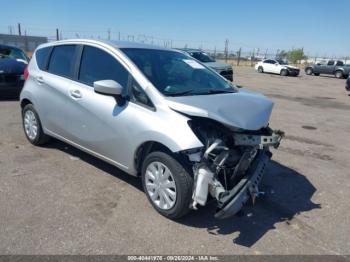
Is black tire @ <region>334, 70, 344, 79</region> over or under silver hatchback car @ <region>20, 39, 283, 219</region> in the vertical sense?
under

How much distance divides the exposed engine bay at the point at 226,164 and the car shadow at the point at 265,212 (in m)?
0.33

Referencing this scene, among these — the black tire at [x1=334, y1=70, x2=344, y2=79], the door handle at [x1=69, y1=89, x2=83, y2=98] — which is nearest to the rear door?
the door handle at [x1=69, y1=89, x2=83, y2=98]

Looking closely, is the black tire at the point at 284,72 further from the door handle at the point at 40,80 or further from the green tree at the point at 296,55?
the green tree at the point at 296,55

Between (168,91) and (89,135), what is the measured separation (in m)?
1.31

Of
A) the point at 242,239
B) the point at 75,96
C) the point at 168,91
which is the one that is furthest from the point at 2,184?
the point at 242,239

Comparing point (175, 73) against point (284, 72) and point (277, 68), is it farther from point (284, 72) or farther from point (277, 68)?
point (277, 68)

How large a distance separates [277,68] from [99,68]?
30233mm

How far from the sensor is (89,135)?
14.7 feet

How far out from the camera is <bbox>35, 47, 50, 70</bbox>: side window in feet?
18.1

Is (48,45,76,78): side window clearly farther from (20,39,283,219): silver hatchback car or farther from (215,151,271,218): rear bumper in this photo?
(215,151,271,218): rear bumper

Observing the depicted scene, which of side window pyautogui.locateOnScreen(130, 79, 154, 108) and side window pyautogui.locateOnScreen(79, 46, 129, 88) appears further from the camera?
side window pyautogui.locateOnScreen(79, 46, 129, 88)

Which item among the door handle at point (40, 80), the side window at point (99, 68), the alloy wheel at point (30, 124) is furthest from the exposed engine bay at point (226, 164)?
the alloy wheel at point (30, 124)

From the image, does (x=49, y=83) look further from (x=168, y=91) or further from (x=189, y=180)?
(x=189, y=180)

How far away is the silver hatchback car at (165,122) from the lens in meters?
3.43
